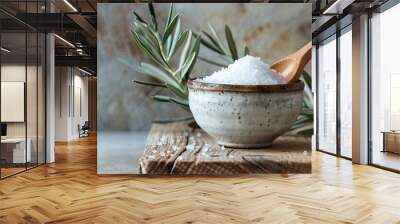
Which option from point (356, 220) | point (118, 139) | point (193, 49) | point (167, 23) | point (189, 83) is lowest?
point (356, 220)

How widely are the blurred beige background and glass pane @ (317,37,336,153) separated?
4087 mm

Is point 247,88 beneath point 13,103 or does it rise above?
above

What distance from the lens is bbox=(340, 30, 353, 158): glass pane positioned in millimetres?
7906

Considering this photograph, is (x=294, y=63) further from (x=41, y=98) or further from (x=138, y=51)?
(x=41, y=98)

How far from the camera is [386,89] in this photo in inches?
261

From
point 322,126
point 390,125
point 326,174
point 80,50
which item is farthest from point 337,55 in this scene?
point 80,50

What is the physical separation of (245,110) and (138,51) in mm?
1577

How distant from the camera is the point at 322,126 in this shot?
9.61 metres

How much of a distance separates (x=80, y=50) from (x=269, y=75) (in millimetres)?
8019

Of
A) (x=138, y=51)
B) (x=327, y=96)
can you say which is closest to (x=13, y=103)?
(x=138, y=51)

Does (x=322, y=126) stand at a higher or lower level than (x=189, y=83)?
lower

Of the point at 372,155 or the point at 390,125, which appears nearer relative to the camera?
the point at 390,125

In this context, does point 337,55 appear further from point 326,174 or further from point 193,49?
point 193,49

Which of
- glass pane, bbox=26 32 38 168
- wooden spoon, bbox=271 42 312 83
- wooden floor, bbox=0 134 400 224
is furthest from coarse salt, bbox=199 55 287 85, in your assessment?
glass pane, bbox=26 32 38 168
